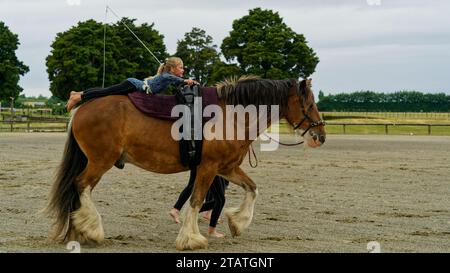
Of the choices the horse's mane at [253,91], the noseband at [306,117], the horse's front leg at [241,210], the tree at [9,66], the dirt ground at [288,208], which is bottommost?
the dirt ground at [288,208]

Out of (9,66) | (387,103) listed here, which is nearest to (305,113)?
(9,66)

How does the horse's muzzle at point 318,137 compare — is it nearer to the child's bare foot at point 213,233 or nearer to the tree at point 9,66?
the child's bare foot at point 213,233

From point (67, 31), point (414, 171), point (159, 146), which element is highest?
point (67, 31)

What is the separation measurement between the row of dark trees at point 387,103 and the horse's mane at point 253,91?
239 feet

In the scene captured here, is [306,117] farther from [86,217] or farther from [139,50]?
[139,50]

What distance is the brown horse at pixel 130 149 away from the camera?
26.9 feet

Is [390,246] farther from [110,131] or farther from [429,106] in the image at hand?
[429,106]

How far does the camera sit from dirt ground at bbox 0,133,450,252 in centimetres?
832

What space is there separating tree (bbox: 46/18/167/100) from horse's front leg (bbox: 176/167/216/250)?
55448 mm

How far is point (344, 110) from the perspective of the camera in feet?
266

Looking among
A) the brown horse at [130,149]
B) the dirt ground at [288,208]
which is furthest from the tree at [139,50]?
the brown horse at [130,149]

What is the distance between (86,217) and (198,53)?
2605 inches
